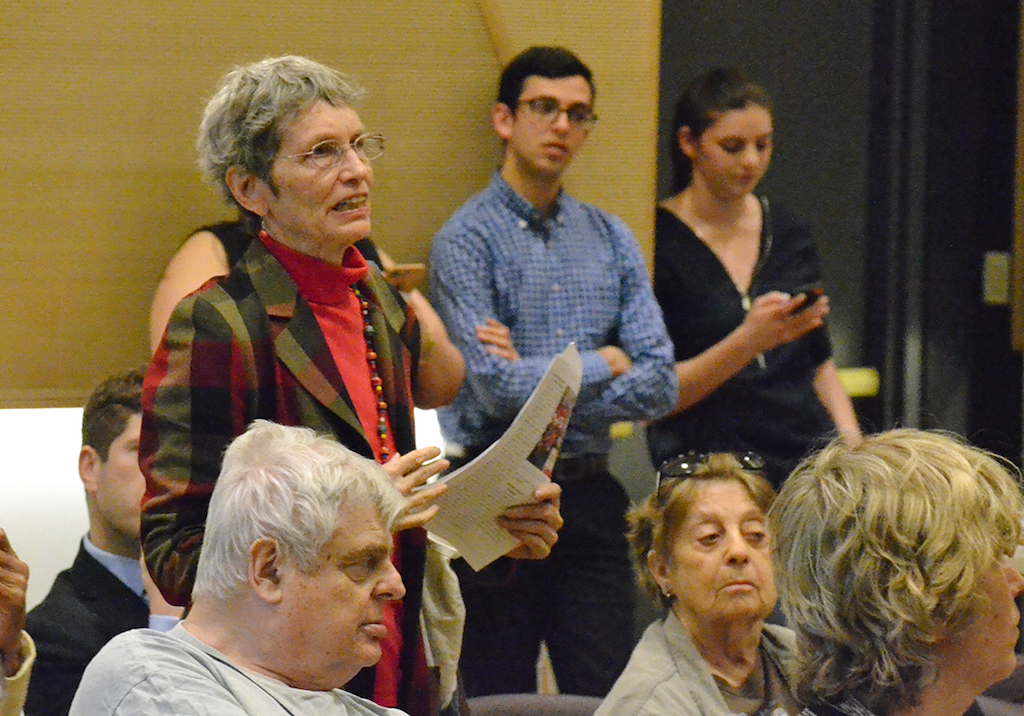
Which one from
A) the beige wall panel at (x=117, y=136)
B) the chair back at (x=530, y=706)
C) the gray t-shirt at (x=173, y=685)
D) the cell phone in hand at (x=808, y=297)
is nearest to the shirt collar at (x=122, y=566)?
the beige wall panel at (x=117, y=136)

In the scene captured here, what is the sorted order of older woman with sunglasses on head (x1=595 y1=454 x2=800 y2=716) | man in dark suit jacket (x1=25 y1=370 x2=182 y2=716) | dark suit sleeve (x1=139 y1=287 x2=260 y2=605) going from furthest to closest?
man in dark suit jacket (x1=25 y1=370 x2=182 y2=716) → older woman with sunglasses on head (x1=595 y1=454 x2=800 y2=716) → dark suit sleeve (x1=139 y1=287 x2=260 y2=605)

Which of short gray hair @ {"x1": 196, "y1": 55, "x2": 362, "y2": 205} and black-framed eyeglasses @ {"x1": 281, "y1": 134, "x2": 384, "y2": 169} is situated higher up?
short gray hair @ {"x1": 196, "y1": 55, "x2": 362, "y2": 205}

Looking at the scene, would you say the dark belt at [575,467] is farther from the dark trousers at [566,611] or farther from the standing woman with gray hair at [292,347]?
the standing woman with gray hair at [292,347]

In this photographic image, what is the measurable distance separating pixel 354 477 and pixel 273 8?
Answer: 56.9 inches

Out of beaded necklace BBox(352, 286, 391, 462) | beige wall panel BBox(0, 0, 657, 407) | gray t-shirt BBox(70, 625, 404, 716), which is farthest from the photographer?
beige wall panel BBox(0, 0, 657, 407)

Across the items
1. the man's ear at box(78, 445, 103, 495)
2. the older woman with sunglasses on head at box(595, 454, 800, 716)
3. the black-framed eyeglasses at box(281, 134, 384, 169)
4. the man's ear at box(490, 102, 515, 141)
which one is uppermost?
the man's ear at box(490, 102, 515, 141)

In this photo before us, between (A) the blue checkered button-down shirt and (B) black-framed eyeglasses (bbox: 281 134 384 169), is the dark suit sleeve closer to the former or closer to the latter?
(B) black-framed eyeglasses (bbox: 281 134 384 169)

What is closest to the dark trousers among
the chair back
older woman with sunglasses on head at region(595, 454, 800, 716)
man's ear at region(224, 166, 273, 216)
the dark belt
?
the dark belt

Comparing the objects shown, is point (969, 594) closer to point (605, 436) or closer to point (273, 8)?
point (605, 436)

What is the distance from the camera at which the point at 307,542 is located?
1.49 m

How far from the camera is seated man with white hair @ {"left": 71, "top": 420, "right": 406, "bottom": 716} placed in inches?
57.6

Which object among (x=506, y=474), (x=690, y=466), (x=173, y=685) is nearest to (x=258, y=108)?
(x=506, y=474)

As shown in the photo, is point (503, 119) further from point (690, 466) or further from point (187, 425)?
point (187, 425)

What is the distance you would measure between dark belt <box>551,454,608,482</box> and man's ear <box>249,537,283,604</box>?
141cm
